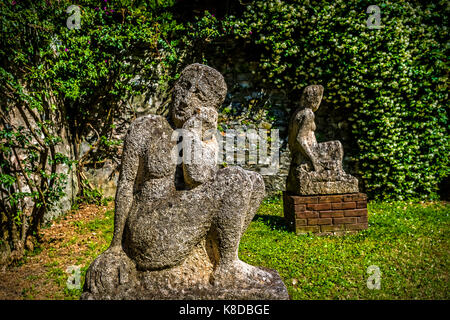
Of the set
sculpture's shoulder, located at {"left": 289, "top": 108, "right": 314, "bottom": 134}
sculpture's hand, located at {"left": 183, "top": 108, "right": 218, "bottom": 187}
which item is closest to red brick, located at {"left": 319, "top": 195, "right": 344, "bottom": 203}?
sculpture's shoulder, located at {"left": 289, "top": 108, "right": 314, "bottom": 134}

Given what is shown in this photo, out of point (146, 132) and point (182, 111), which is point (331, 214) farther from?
point (146, 132)

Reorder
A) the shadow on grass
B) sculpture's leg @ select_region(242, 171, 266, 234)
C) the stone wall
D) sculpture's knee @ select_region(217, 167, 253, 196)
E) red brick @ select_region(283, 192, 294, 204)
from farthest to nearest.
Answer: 1. the stone wall
2. the shadow on grass
3. red brick @ select_region(283, 192, 294, 204)
4. sculpture's leg @ select_region(242, 171, 266, 234)
5. sculpture's knee @ select_region(217, 167, 253, 196)

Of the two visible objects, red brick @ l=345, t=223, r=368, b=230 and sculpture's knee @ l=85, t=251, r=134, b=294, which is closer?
sculpture's knee @ l=85, t=251, r=134, b=294

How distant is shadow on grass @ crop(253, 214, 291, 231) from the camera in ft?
14.8

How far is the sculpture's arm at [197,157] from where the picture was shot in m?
1.87

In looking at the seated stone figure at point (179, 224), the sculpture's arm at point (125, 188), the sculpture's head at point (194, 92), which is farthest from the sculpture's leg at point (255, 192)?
the sculpture's arm at point (125, 188)

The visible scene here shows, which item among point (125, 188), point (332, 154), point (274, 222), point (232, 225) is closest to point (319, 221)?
point (274, 222)

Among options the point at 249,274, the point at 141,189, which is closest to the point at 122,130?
the point at 141,189

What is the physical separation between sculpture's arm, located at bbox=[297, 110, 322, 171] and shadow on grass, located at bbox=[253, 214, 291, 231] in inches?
42.4

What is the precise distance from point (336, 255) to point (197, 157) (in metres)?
2.58

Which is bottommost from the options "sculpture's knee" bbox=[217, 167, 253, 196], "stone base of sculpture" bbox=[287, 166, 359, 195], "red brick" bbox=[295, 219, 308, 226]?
"red brick" bbox=[295, 219, 308, 226]

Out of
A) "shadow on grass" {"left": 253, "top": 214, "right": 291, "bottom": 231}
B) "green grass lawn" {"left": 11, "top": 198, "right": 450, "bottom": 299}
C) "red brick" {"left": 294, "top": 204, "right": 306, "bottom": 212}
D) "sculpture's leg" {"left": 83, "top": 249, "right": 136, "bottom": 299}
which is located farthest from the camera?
"shadow on grass" {"left": 253, "top": 214, "right": 291, "bottom": 231}

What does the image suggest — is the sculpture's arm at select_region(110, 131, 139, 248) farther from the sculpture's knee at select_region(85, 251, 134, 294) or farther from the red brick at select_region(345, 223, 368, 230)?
the red brick at select_region(345, 223, 368, 230)
